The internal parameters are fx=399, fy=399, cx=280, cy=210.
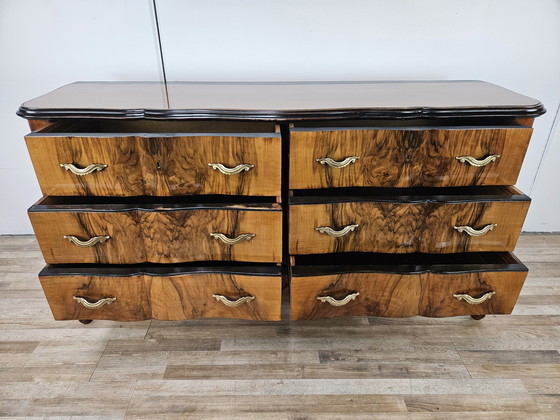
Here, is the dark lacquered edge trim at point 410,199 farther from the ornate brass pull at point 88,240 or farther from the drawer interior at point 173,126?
the ornate brass pull at point 88,240

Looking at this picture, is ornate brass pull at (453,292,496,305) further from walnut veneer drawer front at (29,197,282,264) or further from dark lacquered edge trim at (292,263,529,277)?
walnut veneer drawer front at (29,197,282,264)

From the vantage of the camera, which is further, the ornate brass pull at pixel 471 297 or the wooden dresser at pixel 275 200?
the ornate brass pull at pixel 471 297

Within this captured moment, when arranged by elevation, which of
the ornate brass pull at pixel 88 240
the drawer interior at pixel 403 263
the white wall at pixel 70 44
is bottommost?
the drawer interior at pixel 403 263

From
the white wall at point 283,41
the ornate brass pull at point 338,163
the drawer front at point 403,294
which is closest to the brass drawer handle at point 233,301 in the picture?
the drawer front at point 403,294

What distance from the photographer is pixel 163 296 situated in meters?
0.96

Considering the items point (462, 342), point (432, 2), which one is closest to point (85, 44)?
point (432, 2)

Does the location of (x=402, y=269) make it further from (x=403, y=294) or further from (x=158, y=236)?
(x=158, y=236)

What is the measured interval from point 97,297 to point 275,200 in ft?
1.63

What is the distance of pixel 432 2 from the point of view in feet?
3.67

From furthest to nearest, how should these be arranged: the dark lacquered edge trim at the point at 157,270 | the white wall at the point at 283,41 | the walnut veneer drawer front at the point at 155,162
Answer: the white wall at the point at 283,41
the dark lacquered edge trim at the point at 157,270
the walnut veneer drawer front at the point at 155,162

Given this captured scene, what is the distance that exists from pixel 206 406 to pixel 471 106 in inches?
34.7

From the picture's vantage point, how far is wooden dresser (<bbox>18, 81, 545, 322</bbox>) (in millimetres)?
833

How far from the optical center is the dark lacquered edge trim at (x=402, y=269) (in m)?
0.94

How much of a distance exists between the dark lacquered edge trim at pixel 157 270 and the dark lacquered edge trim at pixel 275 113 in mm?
349
